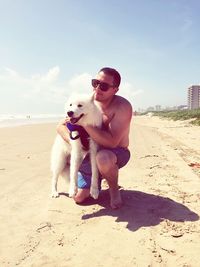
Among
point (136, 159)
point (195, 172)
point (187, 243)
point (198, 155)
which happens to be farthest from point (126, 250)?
point (198, 155)

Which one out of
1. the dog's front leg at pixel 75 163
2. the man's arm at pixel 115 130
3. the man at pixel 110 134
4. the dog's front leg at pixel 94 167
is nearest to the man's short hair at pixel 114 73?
the man at pixel 110 134

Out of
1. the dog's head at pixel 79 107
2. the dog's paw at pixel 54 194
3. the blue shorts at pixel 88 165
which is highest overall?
the dog's head at pixel 79 107

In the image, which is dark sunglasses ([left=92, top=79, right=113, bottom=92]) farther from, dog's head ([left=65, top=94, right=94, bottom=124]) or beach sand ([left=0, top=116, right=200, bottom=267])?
beach sand ([left=0, top=116, right=200, bottom=267])

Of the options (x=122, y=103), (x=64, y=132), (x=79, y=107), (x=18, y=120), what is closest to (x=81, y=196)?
(x=64, y=132)

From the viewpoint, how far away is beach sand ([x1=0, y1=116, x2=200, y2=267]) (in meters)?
3.07

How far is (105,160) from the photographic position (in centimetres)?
427

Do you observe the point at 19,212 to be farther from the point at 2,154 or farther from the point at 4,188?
the point at 2,154

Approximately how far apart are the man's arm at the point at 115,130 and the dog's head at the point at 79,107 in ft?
0.58

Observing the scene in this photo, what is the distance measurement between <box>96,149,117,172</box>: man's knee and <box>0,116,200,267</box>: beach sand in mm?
591

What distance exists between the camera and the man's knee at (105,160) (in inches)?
168

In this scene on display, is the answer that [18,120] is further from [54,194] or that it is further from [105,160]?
[105,160]

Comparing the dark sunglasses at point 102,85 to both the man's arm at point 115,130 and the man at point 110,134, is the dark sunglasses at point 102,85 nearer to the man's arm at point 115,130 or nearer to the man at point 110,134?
the man at point 110,134

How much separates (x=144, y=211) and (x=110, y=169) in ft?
2.30

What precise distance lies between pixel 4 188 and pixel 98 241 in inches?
98.8
